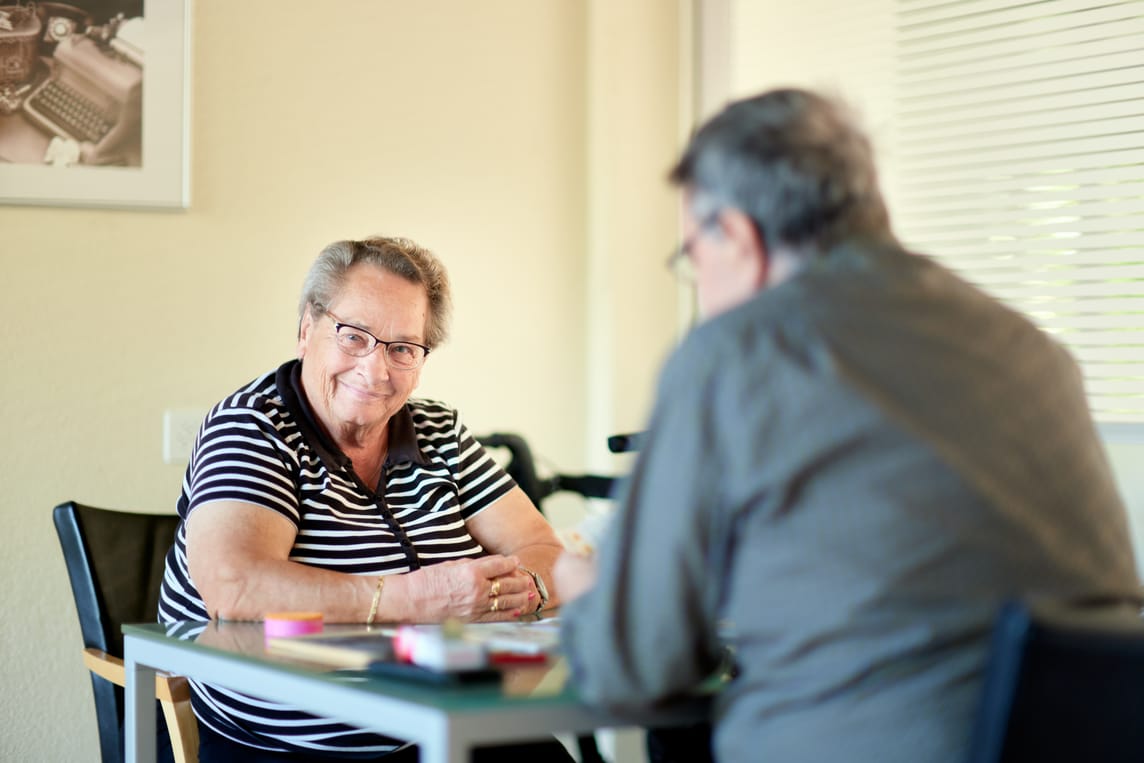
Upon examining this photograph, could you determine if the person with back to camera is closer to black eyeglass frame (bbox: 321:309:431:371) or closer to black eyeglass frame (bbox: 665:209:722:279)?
black eyeglass frame (bbox: 665:209:722:279)

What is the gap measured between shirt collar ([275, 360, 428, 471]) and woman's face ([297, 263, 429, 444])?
2 cm

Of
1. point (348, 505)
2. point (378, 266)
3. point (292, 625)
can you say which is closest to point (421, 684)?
point (292, 625)

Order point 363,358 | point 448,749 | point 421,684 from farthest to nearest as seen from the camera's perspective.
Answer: point 363,358 → point 421,684 → point 448,749

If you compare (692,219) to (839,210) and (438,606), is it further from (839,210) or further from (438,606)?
(438,606)

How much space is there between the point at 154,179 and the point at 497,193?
0.90 m

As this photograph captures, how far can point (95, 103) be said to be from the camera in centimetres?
267

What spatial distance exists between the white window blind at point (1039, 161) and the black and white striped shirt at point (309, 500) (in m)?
1.32

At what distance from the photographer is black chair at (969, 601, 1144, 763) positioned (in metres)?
0.93

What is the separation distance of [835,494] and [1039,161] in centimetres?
194

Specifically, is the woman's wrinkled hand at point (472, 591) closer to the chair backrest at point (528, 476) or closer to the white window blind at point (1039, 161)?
the chair backrest at point (528, 476)

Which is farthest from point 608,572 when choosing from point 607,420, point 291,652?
point 607,420

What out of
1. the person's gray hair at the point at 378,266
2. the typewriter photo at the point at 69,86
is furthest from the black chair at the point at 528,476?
the typewriter photo at the point at 69,86

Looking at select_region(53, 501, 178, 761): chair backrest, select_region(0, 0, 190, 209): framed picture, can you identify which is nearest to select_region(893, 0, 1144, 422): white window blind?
select_region(0, 0, 190, 209): framed picture

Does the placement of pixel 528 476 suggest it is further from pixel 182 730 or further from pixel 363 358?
pixel 182 730
